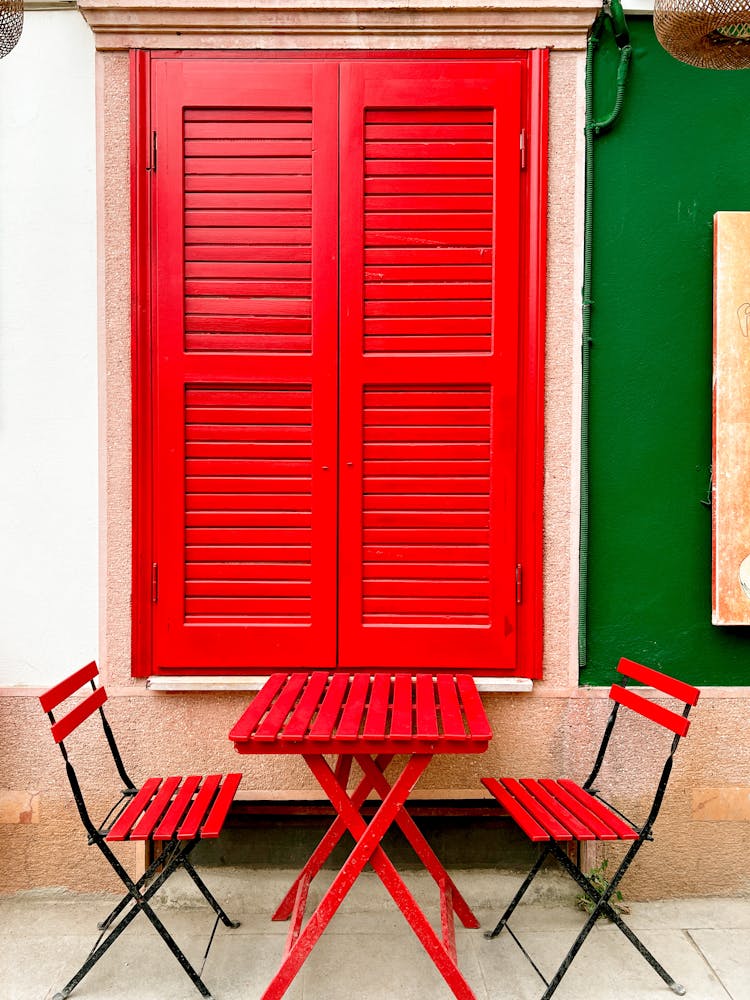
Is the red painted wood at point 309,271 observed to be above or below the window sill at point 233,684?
above

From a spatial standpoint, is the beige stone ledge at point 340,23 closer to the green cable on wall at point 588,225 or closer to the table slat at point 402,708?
the green cable on wall at point 588,225

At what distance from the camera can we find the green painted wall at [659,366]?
3381 mm

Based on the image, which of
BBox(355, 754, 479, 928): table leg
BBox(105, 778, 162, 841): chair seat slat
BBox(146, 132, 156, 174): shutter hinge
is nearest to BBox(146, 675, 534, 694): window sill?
BBox(105, 778, 162, 841): chair seat slat

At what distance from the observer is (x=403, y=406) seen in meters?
3.39

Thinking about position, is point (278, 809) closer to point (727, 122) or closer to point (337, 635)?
point (337, 635)

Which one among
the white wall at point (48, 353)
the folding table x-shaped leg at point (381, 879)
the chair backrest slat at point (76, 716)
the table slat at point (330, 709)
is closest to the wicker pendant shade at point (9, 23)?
the white wall at point (48, 353)

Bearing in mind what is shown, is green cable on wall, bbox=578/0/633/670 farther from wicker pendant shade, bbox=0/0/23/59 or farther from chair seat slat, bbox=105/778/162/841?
wicker pendant shade, bbox=0/0/23/59

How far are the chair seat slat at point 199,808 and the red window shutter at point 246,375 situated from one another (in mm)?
507

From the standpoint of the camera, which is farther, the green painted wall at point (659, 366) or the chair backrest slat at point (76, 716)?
the green painted wall at point (659, 366)

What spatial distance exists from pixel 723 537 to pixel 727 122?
6.03ft

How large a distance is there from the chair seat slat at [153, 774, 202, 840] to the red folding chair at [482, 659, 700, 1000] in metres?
1.17

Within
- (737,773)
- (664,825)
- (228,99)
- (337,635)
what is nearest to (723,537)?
(737,773)

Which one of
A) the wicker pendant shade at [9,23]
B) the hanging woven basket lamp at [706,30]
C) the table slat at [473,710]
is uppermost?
the wicker pendant shade at [9,23]

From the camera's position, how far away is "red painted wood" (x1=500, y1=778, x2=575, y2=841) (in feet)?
8.74
